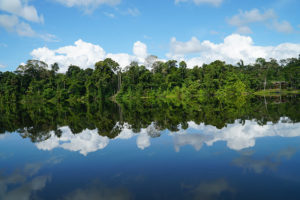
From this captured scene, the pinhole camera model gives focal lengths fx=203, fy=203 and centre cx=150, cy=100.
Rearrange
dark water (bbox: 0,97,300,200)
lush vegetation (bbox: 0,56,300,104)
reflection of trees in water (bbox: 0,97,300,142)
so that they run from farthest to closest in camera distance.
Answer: lush vegetation (bbox: 0,56,300,104) < reflection of trees in water (bbox: 0,97,300,142) < dark water (bbox: 0,97,300,200)

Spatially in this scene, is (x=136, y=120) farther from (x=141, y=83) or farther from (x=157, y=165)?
(x=141, y=83)

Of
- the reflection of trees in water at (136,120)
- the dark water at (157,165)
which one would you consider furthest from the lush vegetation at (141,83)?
the dark water at (157,165)

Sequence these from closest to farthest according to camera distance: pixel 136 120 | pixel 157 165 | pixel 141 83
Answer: pixel 157 165 → pixel 136 120 → pixel 141 83

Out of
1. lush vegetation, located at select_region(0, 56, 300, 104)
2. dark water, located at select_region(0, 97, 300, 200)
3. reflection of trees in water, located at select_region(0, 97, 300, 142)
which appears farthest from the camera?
lush vegetation, located at select_region(0, 56, 300, 104)

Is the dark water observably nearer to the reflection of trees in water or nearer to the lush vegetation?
Answer: the reflection of trees in water

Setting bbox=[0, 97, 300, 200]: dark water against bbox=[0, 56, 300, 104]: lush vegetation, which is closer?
bbox=[0, 97, 300, 200]: dark water

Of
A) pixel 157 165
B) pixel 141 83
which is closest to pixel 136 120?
pixel 157 165

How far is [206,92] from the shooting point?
2825 inches

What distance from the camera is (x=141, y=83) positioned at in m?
77.3

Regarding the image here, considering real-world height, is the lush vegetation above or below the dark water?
above

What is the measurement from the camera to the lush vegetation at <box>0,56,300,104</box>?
72375 millimetres

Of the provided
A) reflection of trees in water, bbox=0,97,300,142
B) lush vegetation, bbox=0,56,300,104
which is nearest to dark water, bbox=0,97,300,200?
reflection of trees in water, bbox=0,97,300,142

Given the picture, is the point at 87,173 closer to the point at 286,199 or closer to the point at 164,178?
the point at 164,178

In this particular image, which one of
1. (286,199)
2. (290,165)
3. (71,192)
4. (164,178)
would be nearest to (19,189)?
(71,192)
